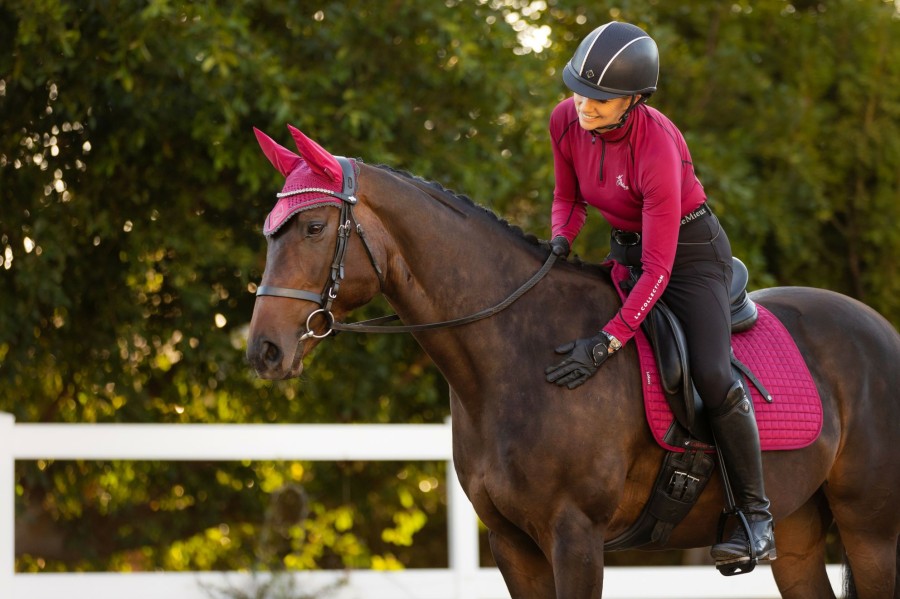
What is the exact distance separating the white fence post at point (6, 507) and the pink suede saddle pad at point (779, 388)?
13.0ft

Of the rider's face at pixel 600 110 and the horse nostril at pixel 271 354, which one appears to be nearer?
the horse nostril at pixel 271 354

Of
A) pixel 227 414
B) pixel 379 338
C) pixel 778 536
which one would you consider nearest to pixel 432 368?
pixel 379 338

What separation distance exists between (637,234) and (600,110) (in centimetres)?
57

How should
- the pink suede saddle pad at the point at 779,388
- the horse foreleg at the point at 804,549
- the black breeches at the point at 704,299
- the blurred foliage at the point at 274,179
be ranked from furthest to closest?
1. the blurred foliage at the point at 274,179
2. the horse foreleg at the point at 804,549
3. the pink suede saddle pad at the point at 779,388
4. the black breeches at the point at 704,299

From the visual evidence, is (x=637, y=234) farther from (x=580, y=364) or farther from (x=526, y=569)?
(x=526, y=569)

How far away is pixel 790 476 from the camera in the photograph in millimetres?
4305

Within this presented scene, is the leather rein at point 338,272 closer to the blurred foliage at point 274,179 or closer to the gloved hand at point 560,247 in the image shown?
the gloved hand at point 560,247

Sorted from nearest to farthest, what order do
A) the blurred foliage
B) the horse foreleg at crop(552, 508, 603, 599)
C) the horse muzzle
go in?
the horse muzzle
the horse foreleg at crop(552, 508, 603, 599)
the blurred foliage

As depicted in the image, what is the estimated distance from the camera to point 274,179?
8.10m

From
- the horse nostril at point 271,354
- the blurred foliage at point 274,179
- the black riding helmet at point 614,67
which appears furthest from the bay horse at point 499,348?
the blurred foliage at point 274,179

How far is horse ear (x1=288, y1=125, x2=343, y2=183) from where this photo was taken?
11.8 ft

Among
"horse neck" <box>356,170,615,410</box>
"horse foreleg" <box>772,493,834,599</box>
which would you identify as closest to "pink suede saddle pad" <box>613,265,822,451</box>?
"horse neck" <box>356,170,615,410</box>

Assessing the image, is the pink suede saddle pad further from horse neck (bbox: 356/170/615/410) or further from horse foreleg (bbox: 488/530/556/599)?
horse foreleg (bbox: 488/530/556/599)

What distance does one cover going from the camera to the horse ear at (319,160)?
359cm
